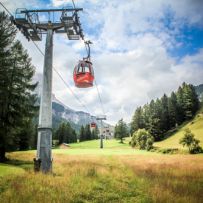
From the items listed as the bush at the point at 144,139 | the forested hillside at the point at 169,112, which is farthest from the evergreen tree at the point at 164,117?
the bush at the point at 144,139

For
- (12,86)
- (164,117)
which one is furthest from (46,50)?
(164,117)

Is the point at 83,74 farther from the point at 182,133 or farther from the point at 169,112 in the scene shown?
the point at 169,112

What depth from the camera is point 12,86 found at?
30375 mm

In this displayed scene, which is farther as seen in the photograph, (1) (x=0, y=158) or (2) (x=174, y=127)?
(2) (x=174, y=127)


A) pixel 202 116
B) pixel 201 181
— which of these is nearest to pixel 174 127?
pixel 202 116

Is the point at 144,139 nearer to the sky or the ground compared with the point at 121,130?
nearer to the ground

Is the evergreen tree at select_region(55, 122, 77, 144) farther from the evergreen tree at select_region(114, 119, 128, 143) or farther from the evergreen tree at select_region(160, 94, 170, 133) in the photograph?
the evergreen tree at select_region(160, 94, 170, 133)

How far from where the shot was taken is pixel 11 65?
30.5 m

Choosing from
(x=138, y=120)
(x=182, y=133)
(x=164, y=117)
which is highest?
(x=164, y=117)

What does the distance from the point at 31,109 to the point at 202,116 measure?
7911 cm

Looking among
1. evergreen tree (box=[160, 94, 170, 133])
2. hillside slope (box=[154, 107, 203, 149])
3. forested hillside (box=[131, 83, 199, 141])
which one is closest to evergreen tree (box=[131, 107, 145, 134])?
forested hillside (box=[131, 83, 199, 141])

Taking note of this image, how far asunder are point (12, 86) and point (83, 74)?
16.0m

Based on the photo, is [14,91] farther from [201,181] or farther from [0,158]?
[201,181]

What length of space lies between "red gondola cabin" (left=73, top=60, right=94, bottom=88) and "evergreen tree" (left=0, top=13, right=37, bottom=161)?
14.5 m
